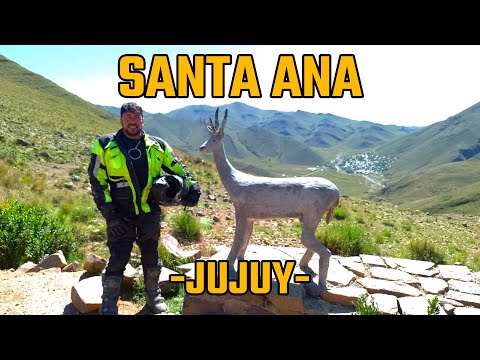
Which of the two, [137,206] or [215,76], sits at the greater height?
[215,76]

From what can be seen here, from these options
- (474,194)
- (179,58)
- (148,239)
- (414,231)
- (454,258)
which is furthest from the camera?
(474,194)

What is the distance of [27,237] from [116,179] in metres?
3.81

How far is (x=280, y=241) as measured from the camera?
9922 millimetres

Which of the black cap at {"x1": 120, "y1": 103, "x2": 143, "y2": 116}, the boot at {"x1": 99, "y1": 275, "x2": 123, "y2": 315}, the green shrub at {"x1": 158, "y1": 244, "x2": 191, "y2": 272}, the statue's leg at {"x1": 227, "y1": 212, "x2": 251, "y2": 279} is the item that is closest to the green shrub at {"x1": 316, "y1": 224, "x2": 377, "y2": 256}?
the green shrub at {"x1": 158, "y1": 244, "x2": 191, "y2": 272}

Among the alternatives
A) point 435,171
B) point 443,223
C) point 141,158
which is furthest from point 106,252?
point 435,171

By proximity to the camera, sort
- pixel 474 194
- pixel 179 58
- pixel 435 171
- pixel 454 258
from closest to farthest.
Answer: pixel 179 58, pixel 454 258, pixel 474 194, pixel 435 171

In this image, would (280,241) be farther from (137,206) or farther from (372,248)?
(137,206)

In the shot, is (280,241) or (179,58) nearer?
(179,58)

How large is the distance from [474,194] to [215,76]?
79.2m

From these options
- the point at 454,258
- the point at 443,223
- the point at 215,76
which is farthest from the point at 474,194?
the point at 215,76

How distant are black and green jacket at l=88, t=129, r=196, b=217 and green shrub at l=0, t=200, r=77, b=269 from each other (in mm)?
3544

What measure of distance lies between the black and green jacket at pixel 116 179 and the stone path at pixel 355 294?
1.73 metres

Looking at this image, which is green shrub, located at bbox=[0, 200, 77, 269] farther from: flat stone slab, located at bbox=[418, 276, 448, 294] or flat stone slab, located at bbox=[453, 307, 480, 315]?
flat stone slab, located at bbox=[453, 307, 480, 315]

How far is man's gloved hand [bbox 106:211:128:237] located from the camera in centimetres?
487
